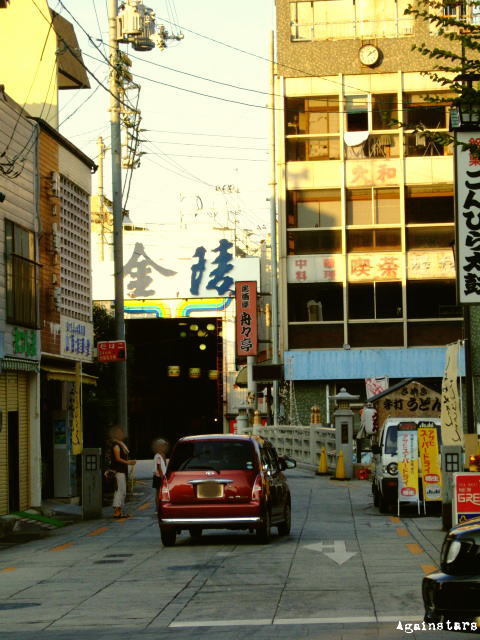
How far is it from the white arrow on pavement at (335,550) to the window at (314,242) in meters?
32.7

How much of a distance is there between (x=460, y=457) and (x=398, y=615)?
9461 millimetres

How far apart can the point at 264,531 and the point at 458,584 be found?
1014 cm

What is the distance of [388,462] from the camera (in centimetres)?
2402

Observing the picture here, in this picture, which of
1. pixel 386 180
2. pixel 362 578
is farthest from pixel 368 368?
pixel 362 578

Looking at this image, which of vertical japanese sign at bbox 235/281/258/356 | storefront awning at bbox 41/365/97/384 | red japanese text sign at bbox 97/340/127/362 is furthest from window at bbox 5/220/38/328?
vertical japanese sign at bbox 235/281/258/356

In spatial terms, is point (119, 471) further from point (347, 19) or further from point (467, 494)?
point (347, 19)

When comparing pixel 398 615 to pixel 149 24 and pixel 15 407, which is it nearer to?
pixel 15 407

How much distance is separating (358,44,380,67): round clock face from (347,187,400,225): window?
5471mm

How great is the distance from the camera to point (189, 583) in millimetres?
13766

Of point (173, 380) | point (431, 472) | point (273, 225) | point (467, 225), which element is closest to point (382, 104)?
point (273, 225)

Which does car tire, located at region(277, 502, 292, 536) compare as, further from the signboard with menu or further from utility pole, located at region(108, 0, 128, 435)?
utility pole, located at region(108, 0, 128, 435)

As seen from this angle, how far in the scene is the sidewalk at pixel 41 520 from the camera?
21.7 metres

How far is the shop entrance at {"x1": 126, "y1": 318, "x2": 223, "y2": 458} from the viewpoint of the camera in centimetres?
6990

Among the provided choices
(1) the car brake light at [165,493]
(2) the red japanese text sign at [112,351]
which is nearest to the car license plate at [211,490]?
(1) the car brake light at [165,493]
